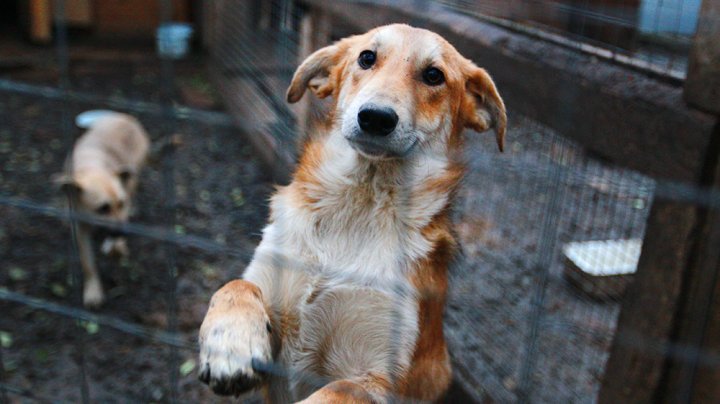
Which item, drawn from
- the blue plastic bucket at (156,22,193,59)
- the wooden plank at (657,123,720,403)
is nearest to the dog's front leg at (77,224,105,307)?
the blue plastic bucket at (156,22,193,59)

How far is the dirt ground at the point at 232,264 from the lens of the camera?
12.1ft

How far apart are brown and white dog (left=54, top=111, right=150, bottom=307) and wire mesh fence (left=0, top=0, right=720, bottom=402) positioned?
0.13m

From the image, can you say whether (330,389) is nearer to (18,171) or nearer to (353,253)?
(353,253)

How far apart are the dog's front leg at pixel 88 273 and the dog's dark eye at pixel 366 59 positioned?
284 cm

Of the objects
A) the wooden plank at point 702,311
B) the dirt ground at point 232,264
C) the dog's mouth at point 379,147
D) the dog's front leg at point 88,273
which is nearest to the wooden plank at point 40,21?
the dirt ground at point 232,264

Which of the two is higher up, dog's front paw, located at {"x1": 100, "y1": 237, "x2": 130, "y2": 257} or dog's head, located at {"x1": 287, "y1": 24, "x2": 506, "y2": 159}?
dog's head, located at {"x1": 287, "y1": 24, "x2": 506, "y2": 159}

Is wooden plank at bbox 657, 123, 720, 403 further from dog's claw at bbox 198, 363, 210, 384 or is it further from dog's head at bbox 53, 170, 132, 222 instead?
dog's head at bbox 53, 170, 132, 222

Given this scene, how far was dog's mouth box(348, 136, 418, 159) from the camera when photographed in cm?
221

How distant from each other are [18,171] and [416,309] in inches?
198

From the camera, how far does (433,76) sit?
8.11 feet

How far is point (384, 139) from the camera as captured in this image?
7.25ft

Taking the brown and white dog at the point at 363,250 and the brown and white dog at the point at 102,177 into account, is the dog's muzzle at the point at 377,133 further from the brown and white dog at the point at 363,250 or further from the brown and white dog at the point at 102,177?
the brown and white dog at the point at 102,177

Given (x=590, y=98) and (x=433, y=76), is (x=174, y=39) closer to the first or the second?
(x=433, y=76)

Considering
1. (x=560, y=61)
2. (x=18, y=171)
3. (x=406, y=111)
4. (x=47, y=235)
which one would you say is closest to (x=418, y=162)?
(x=406, y=111)
